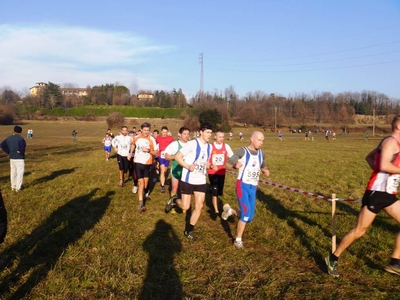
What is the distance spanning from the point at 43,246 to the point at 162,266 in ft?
7.53

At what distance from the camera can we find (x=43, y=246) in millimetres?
5910

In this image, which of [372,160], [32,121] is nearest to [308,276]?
[372,160]

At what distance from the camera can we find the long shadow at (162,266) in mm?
4409

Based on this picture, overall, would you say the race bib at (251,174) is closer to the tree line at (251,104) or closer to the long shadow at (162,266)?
the long shadow at (162,266)

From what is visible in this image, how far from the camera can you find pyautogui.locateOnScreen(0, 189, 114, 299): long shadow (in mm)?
4527

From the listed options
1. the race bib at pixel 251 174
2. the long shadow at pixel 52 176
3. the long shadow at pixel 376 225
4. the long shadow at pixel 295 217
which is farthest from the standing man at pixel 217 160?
the long shadow at pixel 52 176

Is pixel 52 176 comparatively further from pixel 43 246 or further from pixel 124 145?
pixel 43 246

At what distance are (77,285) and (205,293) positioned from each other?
1735 mm

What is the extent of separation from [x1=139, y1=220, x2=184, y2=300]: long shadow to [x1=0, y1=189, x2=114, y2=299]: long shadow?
57.0 inches

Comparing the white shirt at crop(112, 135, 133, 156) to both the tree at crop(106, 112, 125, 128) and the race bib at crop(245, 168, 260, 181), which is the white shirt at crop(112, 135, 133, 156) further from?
the tree at crop(106, 112, 125, 128)

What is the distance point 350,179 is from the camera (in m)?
14.0

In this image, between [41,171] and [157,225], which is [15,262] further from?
[41,171]

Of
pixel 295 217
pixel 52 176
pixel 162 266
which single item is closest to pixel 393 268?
pixel 295 217

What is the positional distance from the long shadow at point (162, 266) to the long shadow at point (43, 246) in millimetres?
1449
